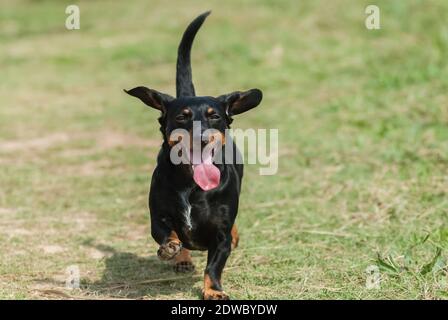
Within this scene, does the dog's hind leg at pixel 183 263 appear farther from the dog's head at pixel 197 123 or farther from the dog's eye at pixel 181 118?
the dog's eye at pixel 181 118

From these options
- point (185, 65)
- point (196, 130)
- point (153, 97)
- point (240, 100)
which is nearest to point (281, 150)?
point (185, 65)

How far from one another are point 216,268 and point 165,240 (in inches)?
11.4

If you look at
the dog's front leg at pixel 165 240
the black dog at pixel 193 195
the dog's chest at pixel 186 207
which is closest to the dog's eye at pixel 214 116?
the black dog at pixel 193 195

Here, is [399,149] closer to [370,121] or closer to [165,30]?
[370,121]

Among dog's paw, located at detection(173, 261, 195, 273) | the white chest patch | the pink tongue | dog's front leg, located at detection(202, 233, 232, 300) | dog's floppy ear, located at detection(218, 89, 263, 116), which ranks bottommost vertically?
dog's paw, located at detection(173, 261, 195, 273)

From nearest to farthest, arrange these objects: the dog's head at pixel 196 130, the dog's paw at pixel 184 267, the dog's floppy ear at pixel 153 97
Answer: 1. the dog's head at pixel 196 130
2. the dog's floppy ear at pixel 153 97
3. the dog's paw at pixel 184 267

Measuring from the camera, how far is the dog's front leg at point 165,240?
13.8 ft

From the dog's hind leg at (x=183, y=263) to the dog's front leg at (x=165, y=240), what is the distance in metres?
0.53

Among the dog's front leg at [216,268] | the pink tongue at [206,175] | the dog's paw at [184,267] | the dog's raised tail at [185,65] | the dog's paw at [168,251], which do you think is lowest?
the dog's paw at [184,267]

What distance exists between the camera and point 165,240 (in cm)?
432

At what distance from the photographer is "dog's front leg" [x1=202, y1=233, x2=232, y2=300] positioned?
4.21m

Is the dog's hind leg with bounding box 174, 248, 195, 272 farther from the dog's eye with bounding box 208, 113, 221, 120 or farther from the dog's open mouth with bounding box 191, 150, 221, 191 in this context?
the dog's eye with bounding box 208, 113, 221, 120

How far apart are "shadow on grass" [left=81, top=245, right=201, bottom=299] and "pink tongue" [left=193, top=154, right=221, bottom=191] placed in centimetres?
58

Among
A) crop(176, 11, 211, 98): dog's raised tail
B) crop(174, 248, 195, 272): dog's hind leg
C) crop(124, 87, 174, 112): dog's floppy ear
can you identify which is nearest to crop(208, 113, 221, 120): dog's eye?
crop(124, 87, 174, 112): dog's floppy ear
